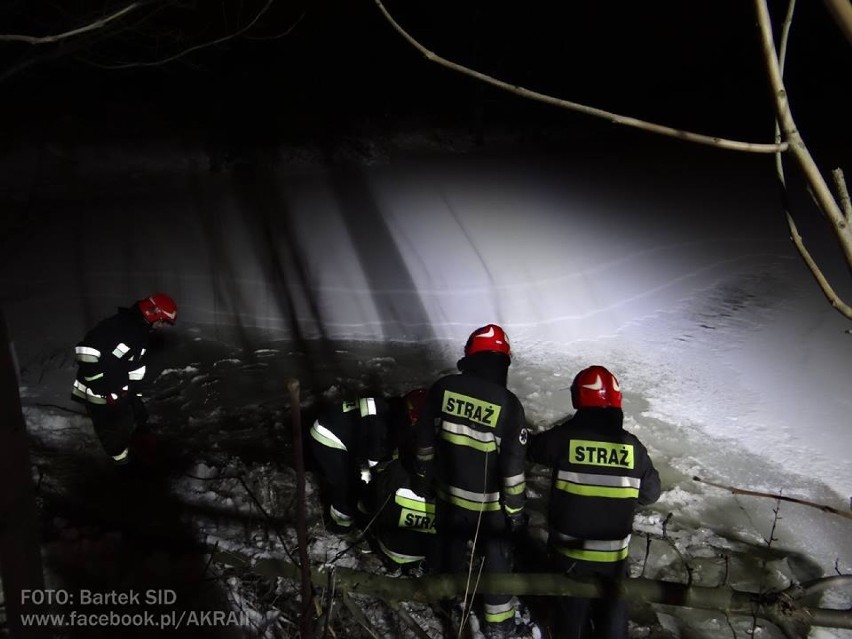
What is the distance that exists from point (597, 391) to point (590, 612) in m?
1.28

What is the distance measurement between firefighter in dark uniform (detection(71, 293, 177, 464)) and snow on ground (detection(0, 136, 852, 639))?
1.09ft

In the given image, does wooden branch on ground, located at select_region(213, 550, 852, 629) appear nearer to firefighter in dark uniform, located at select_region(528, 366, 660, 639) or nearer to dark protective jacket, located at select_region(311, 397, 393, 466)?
firefighter in dark uniform, located at select_region(528, 366, 660, 639)

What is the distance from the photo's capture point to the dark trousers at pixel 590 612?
3145 mm

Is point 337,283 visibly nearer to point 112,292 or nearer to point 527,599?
point 112,292

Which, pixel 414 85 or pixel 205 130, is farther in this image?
pixel 414 85

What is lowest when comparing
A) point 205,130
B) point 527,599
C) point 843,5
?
point 527,599

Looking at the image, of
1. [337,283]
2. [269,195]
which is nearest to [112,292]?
[337,283]

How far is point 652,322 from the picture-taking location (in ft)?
24.3

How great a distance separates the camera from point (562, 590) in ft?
7.03

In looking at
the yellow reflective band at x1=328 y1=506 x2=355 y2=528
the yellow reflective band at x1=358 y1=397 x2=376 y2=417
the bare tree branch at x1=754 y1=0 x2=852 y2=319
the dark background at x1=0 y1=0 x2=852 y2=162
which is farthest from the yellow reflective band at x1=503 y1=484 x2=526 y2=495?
the dark background at x1=0 y1=0 x2=852 y2=162

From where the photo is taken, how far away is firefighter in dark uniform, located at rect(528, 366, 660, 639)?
3.06 m

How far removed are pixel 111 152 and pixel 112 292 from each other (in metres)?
7.50

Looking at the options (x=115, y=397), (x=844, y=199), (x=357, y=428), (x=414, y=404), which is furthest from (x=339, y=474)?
(x=844, y=199)

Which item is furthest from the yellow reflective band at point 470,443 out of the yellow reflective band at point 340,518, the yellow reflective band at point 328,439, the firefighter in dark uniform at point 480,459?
the yellow reflective band at point 340,518
